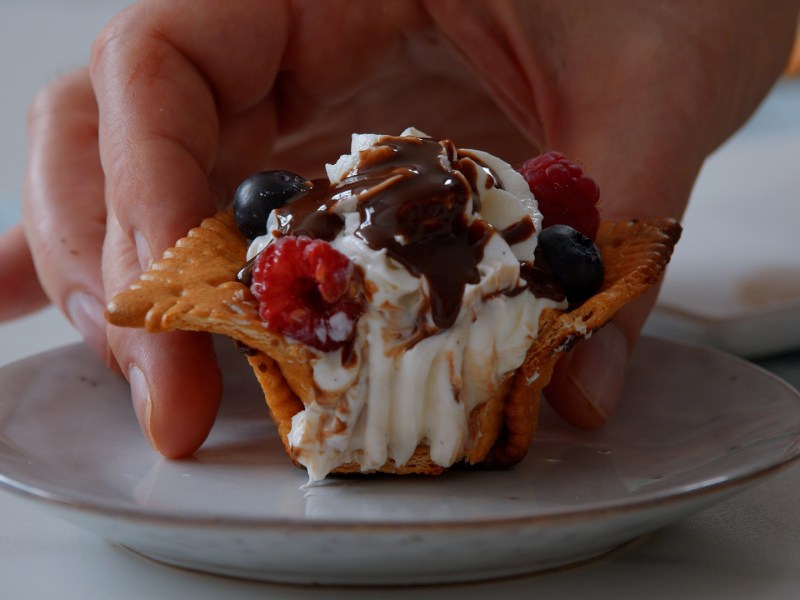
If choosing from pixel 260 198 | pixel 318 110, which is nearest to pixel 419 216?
pixel 260 198

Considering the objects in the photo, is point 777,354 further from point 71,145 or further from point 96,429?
point 71,145

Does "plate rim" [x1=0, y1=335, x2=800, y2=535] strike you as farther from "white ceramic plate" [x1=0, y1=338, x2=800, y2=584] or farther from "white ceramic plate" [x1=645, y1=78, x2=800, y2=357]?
"white ceramic plate" [x1=645, y1=78, x2=800, y2=357]

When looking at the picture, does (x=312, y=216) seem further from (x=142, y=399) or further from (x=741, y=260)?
(x=741, y=260)

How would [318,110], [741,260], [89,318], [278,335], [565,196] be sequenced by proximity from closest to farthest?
[278,335] → [565,196] → [89,318] → [318,110] → [741,260]

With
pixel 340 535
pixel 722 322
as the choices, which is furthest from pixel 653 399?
pixel 340 535

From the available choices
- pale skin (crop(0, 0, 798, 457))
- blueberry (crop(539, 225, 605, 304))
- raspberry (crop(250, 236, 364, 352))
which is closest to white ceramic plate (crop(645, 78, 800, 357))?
pale skin (crop(0, 0, 798, 457))

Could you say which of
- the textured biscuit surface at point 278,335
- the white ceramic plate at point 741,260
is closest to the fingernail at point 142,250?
the textured biscuit surface at point 278,335

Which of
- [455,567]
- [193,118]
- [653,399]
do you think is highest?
[193,118]
